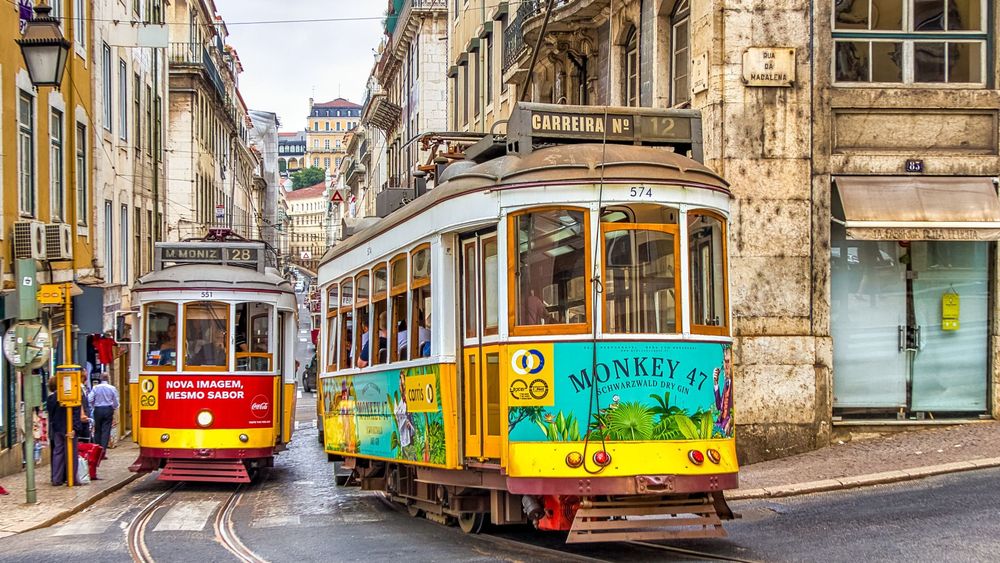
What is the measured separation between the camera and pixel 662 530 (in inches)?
362

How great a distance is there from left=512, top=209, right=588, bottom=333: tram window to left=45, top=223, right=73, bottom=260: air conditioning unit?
12.6 meters

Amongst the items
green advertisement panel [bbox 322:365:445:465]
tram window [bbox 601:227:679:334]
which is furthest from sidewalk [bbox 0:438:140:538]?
tram window [bbox 601:227:679:334]

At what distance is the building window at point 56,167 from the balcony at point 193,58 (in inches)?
1003

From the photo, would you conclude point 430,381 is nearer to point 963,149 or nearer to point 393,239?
point 393,239

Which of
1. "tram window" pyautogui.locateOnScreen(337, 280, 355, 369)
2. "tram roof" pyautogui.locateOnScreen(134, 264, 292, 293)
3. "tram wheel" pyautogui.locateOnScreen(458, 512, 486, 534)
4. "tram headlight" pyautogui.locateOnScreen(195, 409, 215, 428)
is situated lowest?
"tram wheel" pyautogui.locateOnScreen(458, 512, 486, 534)

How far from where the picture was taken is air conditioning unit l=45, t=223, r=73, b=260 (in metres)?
20.4

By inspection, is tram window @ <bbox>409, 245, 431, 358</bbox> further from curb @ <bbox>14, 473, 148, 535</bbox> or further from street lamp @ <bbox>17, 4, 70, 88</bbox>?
street lamp @ <bbox>17, 4, 70, 88</bbox>

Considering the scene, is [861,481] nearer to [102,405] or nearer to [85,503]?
[85,503]

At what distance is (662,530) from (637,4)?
42.1 ft

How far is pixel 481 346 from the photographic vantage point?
33.1ft

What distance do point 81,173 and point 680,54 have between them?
12400 millimetres

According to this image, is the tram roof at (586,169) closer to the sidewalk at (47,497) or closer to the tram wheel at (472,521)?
the tram wheel at (472,521)

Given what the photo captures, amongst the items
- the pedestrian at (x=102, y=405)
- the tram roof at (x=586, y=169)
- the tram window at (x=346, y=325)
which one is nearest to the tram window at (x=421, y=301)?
the tram roof at (x=586, y=169)

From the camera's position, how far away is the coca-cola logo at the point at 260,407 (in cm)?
1761
